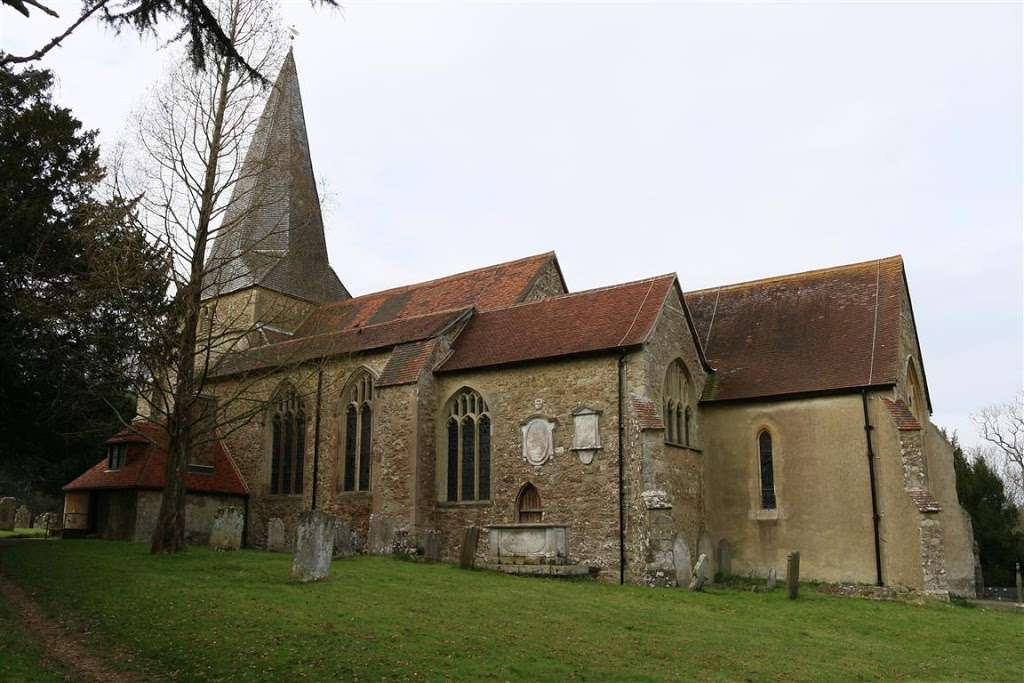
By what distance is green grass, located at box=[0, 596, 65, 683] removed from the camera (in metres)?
8.43

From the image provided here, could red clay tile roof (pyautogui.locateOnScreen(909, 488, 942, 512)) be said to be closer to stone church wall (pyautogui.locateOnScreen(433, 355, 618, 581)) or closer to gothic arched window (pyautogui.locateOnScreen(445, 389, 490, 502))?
stone church wall (pyautogui.locateOnScreen(433, 355, 618, 581))

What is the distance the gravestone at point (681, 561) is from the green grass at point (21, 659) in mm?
13321

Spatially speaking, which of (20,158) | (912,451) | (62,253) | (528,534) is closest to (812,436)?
(912,451)

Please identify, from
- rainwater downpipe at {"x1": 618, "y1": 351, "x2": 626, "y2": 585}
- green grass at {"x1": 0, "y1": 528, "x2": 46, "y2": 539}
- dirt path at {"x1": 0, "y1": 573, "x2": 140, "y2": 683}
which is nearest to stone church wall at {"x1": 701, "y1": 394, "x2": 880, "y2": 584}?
rainwater downpipe at {"x1": 618, "y1": 351, "x2": 626, "y2": 585}

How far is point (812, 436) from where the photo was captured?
72.0ft

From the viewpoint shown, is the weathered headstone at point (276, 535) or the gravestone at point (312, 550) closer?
the gravestone at point (312, 550)

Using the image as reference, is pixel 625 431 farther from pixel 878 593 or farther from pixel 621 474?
pixel 878 593

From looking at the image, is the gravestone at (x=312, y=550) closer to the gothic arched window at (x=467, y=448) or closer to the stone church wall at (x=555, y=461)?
the stone church wall at (x=555, y=461)

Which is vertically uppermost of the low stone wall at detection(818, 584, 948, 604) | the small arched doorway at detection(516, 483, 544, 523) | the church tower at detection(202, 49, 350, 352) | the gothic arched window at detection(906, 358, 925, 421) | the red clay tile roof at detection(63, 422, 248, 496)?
the church tower at detection(202, 49, 350, 352)

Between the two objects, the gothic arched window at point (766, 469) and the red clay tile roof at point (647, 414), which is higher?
the red clay tile roof at point (647, 414)

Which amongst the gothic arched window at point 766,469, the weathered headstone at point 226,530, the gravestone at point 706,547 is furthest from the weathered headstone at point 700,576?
Answer: the weathered headstone at point 226,530

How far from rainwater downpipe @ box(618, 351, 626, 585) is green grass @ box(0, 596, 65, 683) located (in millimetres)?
12535

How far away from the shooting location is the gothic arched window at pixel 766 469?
22438 millimetres

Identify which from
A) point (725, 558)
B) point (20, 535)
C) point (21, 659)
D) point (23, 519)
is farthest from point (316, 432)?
point (23, 519)
